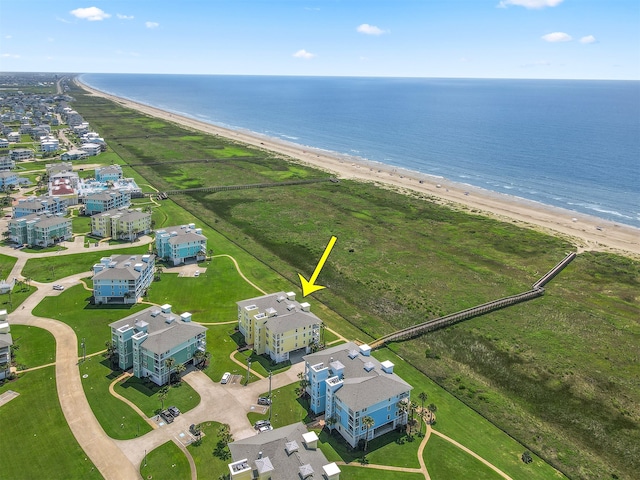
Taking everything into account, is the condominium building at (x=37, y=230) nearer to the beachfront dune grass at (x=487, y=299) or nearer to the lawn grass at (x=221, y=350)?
the beachfront dune grass at (x=487, y=299)

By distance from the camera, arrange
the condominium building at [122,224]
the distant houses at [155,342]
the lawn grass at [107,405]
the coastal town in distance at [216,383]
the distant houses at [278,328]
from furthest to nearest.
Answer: the condominium building at [122,224]
the distant houses at [278,328]
the distant houses at [155,342]
the lawn grass at [107,405]
the coastal town in distance at [216,383]

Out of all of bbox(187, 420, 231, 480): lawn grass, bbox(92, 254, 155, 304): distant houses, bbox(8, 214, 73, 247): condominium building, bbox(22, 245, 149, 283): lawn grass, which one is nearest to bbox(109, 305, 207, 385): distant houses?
bbox(187, 420, 231, 480): lawn grass

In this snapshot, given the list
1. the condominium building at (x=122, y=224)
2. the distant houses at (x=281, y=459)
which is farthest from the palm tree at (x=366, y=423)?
the condominium building at (x=122, y=224)

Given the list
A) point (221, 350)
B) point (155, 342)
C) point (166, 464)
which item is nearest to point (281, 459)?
point (166, 464)

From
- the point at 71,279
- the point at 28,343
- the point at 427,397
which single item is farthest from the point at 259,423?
the point at 71,279

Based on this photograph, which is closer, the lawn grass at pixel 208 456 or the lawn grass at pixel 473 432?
the lawn grass at pixel 208 456

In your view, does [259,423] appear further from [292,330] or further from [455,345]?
[455,345]

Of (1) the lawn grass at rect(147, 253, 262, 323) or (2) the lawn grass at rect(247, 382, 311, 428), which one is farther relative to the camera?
(1) the lawn grass at rect(147, 253, 262, 323)

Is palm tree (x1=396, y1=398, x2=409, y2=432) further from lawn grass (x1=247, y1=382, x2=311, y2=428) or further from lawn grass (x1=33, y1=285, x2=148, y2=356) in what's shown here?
lawn grass (x1=33, y1=285, x2=148, y2=356)
